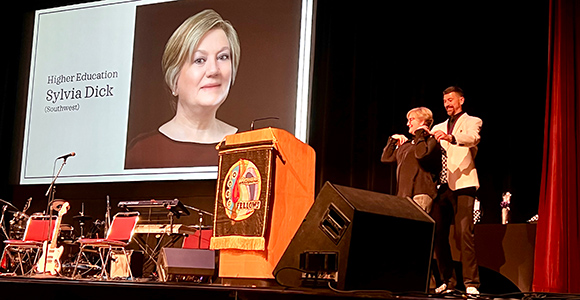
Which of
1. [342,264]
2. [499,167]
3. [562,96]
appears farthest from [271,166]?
[499,167]

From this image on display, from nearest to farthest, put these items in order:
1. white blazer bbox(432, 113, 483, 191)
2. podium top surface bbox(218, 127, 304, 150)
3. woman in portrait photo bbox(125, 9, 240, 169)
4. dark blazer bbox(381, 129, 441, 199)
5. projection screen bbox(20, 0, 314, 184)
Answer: podium top surface bbox(218, 127, 304, 150) < dark blazer bbox(381, 129, 441, 199) < white blazer bbox(432, 113, 483, 191) < projection screen bbox(20, 0, 314, 184) < woman in portrait photo bbox(125, 9, 240, 169)

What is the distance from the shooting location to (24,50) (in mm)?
7391

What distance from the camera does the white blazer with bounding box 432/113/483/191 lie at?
152 inches

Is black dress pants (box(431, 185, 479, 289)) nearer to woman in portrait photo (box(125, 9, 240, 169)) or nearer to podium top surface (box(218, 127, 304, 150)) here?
podium top surface (box(218, 127, 304, 150))

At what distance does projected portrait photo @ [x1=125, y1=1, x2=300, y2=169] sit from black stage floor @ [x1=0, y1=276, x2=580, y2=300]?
3.48 m

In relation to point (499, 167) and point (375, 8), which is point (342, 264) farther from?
point (375, 8)

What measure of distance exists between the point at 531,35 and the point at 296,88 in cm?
203

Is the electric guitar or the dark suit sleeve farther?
the electric guitar

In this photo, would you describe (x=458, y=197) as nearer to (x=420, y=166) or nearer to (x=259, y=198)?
(x=420, y=166)

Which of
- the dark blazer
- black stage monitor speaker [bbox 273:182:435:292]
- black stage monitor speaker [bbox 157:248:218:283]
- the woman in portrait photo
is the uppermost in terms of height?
the woman in portrait photo

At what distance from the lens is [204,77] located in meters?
6.25

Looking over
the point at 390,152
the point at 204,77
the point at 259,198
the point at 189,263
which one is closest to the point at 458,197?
the point at 390,152

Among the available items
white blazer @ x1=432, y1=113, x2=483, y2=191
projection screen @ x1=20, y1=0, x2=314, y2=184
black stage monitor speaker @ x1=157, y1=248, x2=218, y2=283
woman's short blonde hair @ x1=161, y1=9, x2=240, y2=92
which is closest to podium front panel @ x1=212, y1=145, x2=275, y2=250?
black stage monitor speaker @ x1=157, y1=248, x2=218, y2=283

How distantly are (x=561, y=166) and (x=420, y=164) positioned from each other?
44.2 inches
